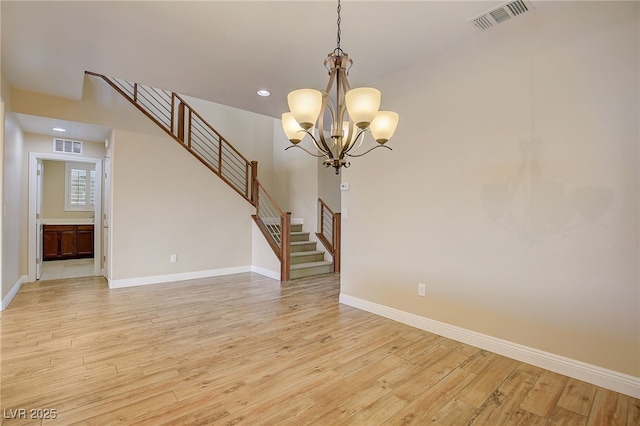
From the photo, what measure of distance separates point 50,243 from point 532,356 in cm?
917

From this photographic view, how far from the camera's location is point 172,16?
A: 95.8 inches

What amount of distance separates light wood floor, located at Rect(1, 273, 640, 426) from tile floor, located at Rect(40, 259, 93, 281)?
6.74 ft

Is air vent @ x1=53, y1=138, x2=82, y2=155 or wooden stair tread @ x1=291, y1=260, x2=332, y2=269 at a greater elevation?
air vent @ x1=53, y1=138, x2=82, y2=155

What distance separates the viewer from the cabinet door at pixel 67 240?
7.12 m

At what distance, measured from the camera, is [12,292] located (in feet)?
13.3

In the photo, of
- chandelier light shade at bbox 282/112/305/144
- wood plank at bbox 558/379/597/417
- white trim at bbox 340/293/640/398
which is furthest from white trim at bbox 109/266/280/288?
wood plank at bbox 558/379/597/417

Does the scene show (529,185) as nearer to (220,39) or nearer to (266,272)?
(220,39)

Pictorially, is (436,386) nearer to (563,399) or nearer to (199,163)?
(563,399)

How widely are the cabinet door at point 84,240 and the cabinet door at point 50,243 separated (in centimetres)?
40

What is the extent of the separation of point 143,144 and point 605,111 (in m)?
5.50

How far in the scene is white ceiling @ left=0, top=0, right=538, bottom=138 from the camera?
91.6 inches

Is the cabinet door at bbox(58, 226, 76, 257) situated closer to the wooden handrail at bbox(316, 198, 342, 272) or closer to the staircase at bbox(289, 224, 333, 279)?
the staircase at bbox(289, 224, 333, 279)

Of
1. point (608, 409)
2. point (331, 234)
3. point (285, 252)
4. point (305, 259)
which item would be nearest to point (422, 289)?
point (608, 409)

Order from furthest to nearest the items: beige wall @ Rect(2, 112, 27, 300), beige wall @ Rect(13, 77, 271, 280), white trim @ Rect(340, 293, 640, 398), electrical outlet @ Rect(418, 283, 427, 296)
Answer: beige wall @ Rect(13, 77, 271, 280)
beige wall @ Rect(2, 112, 27, 300)
electrical outlet @ Rect(418, 283, 427, 296)
white trim @ Rect(340, 293, 640, 398)
